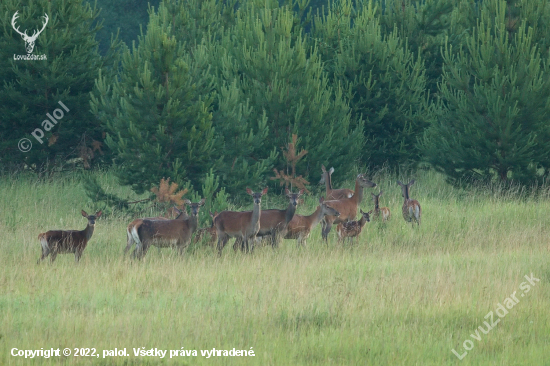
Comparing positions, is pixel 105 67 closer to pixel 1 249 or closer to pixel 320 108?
pixel 320 108

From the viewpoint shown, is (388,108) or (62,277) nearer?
(62,277)

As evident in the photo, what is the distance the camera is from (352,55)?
23.0m

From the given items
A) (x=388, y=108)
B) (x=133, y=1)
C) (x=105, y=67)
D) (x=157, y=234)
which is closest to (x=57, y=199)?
(x=105, y=67)

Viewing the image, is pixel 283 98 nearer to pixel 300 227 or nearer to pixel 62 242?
pixel 300 227

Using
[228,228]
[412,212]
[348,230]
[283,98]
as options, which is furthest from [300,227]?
[283,98]

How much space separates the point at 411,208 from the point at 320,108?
4436 mm

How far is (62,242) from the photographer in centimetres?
1155

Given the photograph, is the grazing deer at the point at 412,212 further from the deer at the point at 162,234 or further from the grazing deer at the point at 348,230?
the deer at the point at 162,234

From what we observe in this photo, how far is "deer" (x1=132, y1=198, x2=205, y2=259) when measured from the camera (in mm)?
11859

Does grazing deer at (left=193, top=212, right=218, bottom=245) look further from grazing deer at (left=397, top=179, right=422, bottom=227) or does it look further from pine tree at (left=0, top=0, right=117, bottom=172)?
pine tree at (left=0, top=0, right=117, bottom=172)

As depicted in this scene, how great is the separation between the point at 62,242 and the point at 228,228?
109 inches

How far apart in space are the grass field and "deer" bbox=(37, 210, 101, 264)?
0.24m

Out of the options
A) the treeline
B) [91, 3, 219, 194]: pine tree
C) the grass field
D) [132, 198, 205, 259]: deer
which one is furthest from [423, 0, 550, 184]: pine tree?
[132, 198, 205, 259]: deer

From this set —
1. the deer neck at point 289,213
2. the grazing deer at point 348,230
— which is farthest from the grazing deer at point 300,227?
the grazing deer at point 348,230
